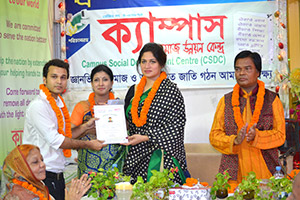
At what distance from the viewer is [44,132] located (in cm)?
292

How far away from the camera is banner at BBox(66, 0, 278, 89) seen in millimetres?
4945

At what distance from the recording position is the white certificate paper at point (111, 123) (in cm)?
303

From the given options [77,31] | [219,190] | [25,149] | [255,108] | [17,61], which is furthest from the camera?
[77,31]

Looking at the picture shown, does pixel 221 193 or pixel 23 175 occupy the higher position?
pixel 23 175

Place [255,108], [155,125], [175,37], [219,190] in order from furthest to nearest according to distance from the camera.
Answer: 1. [175,37]
2. [255,108]
3. [155,125]
4. [219,190]

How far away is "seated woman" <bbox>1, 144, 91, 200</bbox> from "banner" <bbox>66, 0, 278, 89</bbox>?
10.1 feet

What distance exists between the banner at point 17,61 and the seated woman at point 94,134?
1.19 m

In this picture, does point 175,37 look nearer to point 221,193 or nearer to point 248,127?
point 248,127

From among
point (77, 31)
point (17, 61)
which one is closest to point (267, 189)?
point (17, 61)

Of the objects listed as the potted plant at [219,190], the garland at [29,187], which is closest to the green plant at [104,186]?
the garland at [29,187]

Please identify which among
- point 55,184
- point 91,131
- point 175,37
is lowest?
point 55,184

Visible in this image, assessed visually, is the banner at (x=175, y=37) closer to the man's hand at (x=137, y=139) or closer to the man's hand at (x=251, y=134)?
the man's hand at (x=251, y=134)

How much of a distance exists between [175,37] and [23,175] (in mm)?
3393

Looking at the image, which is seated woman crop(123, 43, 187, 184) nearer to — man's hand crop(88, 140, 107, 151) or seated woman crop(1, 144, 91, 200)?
man's hand crop(88, 140, 107, 151)
